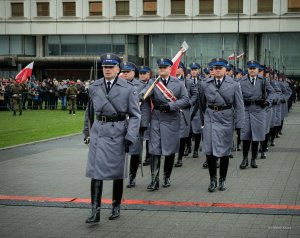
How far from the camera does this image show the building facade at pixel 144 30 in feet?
182

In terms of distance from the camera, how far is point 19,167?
42.0 ft

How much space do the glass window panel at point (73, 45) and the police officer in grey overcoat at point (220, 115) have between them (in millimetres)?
50904

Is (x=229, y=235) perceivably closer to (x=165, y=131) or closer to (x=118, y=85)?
(x=118, y=85)

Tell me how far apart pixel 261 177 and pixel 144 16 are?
47325 millimetres

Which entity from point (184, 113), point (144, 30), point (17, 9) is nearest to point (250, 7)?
point (144, 30)

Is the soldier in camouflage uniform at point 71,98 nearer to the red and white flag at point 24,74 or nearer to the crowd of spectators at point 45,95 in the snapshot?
the red and white flag at point 24,74

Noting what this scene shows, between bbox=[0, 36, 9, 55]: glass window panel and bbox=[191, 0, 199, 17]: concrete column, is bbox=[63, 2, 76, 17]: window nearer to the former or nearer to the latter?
bbox=[0, 36, 9, 55]: glass window panel

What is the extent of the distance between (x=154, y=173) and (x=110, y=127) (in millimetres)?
2566

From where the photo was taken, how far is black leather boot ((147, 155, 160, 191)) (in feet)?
32.6

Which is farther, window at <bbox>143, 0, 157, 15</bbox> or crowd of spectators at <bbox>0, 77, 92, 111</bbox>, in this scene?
window at <bbox>143, 0, 157, 15</bbox>

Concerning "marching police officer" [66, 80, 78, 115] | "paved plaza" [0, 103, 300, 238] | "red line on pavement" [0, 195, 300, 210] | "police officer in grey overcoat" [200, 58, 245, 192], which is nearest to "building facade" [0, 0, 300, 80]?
"marching police officer" [66, 80, 78, 115]

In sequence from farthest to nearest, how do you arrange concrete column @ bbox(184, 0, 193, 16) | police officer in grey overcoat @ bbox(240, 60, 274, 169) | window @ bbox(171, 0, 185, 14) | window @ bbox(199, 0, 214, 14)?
window @ bbox(171, 0, 185, 14) < concrete column @ bbox(184, 0, 193, 16) < window @ bbox(199, 0, 214, 14) < police officer in grey overcoat @ bbox(240, 60, 274, 169)

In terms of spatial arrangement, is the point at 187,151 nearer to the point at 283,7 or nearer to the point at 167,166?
the point at 167,166

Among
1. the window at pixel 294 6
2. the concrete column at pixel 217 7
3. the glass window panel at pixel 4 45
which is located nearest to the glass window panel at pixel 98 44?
the glass window panel at pixel 4 45
